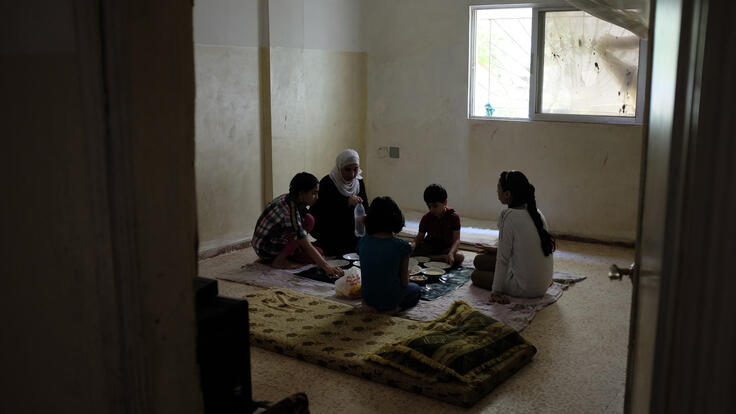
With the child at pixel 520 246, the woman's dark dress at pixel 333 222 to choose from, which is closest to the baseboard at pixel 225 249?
the woman's dark dress at pixel 333 222

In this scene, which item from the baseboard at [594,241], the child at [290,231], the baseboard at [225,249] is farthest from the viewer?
the baseboard at [594,241]

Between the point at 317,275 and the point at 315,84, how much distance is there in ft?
7.81

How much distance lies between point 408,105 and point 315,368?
4.17 metres

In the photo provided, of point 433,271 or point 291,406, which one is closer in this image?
point 291,406

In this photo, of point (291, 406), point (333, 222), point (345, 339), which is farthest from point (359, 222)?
point (291, 406)

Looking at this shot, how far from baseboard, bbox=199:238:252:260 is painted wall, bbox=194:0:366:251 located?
0.13 ft

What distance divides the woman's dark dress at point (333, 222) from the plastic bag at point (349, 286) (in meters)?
0.95

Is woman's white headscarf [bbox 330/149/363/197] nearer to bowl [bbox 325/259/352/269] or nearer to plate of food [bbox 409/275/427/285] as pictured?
bowl [bbox 325/259/352/269]

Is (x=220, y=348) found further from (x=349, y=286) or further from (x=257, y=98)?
(x=257, y=98)

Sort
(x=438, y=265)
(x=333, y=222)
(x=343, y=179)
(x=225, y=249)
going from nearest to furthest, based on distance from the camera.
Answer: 1. (x=438, y=265)
2. (x=333, y=222)
3. (x=343, y=179)
4. (x=225, y=249)

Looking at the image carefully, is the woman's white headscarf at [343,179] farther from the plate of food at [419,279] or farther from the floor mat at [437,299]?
the plate of food at [419,279]

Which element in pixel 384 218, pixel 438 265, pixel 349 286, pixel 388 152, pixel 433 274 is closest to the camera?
pixel 384 218

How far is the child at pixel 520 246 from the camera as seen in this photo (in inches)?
177

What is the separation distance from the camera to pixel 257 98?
20.3 ft
